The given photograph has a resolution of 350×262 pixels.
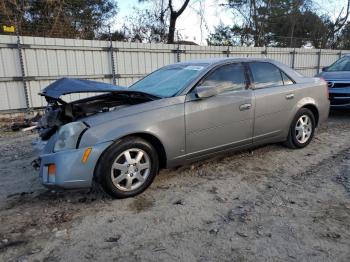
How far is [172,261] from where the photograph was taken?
96.0 inches

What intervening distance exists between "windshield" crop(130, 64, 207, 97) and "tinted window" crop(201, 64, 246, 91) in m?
0.18

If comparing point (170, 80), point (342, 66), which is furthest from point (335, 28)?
point (170, 80)

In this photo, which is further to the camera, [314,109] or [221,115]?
[314,109]

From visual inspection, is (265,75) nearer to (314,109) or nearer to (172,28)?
(314,109)

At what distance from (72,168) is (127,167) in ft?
1.95

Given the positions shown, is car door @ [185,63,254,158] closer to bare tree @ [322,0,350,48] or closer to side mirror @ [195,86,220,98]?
side mirror @ [195,86,220,98]

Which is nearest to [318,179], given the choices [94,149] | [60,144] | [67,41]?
[94,149]

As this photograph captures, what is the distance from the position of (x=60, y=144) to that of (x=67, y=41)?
684 centimetres

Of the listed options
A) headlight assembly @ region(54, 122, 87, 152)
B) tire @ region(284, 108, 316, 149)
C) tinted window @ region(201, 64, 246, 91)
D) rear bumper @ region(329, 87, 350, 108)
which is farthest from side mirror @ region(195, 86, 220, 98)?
rear bumper @ region(329, 87, 350, 108)

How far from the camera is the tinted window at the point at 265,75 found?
4.57 meters

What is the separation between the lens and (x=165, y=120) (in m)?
3.64

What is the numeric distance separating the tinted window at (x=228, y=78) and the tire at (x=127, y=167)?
4.00 ft

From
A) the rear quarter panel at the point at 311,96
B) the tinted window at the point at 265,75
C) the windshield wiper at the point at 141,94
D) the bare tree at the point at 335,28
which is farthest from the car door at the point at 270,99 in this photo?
the bare tree at the point at 335,28

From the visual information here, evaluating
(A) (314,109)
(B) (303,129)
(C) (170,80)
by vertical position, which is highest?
(C) (170,80)
